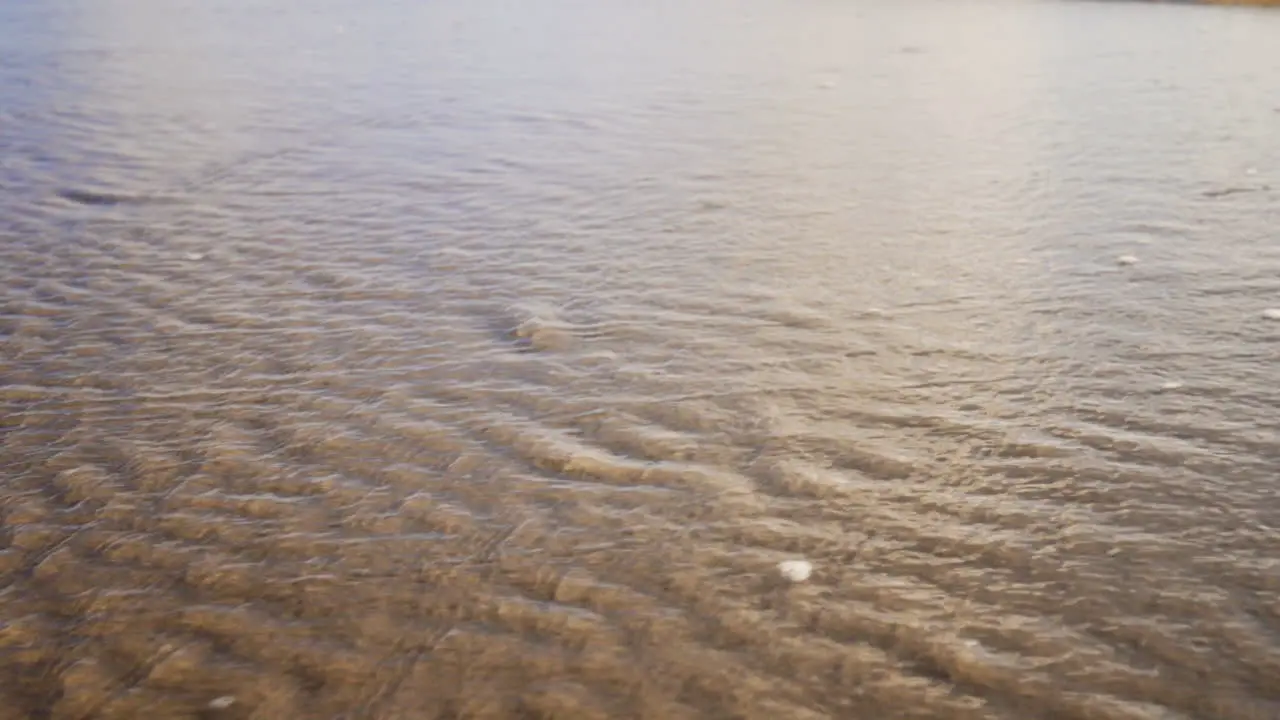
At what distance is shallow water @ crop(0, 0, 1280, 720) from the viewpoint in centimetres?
153

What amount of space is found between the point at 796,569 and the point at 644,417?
549 mm

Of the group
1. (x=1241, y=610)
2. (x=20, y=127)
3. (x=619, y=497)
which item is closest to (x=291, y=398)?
(x=619, y=497)

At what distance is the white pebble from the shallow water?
0.06 ft

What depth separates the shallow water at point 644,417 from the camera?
153 centimetres

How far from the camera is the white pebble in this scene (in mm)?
1701

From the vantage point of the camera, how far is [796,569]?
1720 millimetres

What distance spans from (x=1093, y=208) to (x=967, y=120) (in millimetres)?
1355

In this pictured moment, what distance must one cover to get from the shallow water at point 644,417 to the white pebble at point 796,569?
0.7 inches

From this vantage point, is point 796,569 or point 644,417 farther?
point 644,417

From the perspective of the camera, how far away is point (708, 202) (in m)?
3.57

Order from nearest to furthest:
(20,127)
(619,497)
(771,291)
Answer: (619,497) < (771,291) < (20,127)

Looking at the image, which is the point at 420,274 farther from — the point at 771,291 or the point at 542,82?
the point at 542,82

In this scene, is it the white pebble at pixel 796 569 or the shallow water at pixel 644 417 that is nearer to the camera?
the shallow water at pixel 644 417

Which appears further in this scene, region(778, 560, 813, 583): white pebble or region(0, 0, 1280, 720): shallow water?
region(778, 560, 813, 583): white pebble
